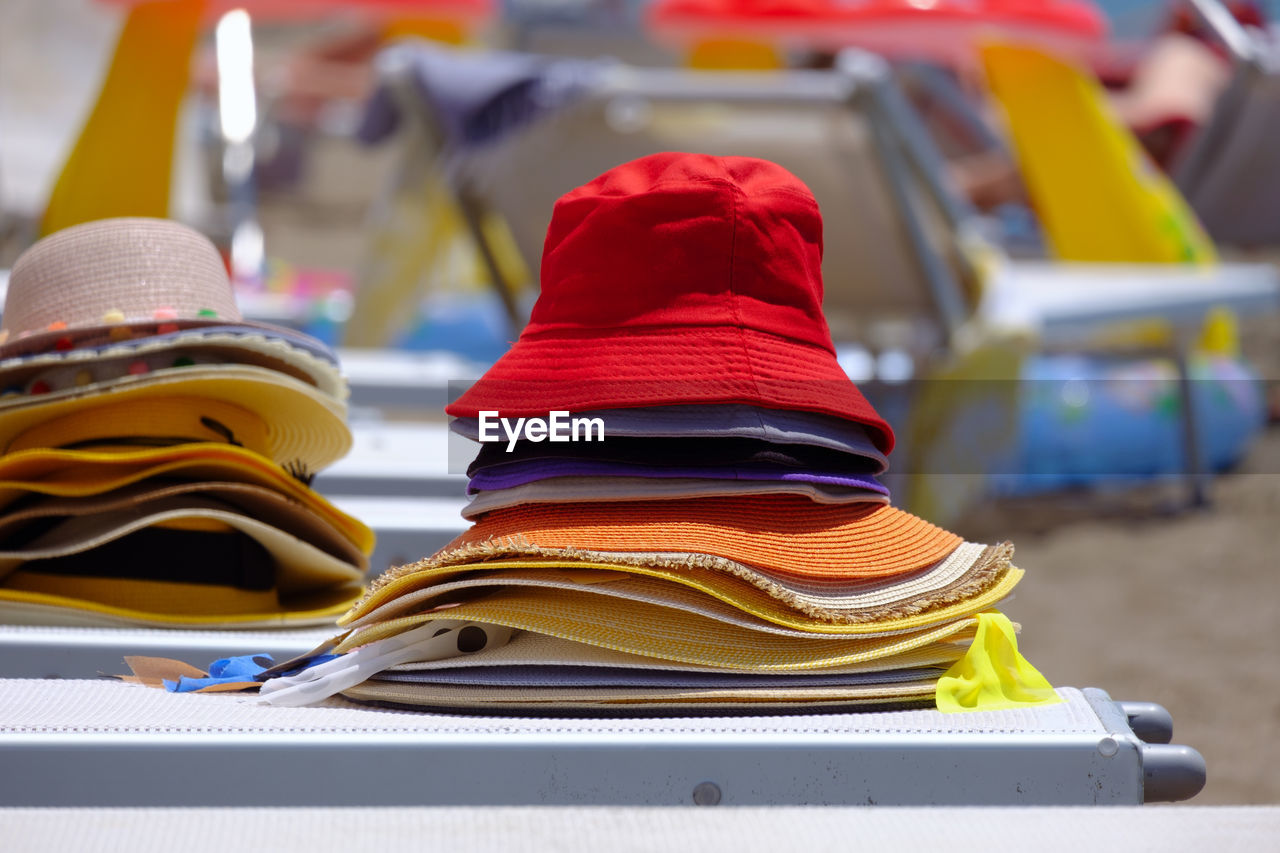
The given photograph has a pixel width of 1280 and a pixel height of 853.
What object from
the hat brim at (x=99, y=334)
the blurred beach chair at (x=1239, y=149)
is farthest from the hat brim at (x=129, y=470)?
the blurred beach chair at (x=1239, y=149)

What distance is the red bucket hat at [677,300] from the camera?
3.10 feet

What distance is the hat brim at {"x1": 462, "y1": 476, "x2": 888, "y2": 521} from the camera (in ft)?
3.02

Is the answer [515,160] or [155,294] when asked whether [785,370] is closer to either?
[155,294]

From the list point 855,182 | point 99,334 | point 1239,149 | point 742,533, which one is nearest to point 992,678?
point 742,533

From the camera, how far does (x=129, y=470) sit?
49.9 inches

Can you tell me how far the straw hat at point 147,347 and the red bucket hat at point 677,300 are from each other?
410 mm

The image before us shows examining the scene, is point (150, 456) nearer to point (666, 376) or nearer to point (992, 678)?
point (666, 376)

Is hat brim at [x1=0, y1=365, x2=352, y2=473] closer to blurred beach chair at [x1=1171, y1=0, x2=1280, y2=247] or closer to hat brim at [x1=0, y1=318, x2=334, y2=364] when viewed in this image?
hat brim at [x1=0, y1=318, x2=334, y2=364]

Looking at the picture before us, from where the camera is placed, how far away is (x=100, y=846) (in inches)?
24.7

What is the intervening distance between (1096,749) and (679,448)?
34cm

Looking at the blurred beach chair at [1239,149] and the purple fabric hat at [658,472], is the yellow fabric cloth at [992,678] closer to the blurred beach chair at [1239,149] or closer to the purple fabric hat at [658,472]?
the purple fabric hat at [658,472]

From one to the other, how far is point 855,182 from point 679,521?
3.41 meters

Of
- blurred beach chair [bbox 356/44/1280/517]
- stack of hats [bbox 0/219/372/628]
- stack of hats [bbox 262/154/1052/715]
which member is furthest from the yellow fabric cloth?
blurred beach chair [bbox 356/44/1280/517]

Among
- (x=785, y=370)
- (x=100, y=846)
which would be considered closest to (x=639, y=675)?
(x=785, y=370)
